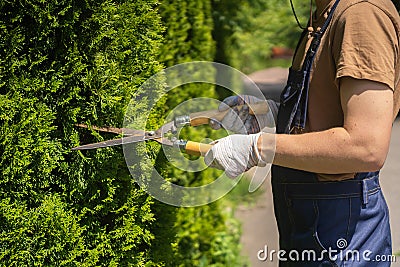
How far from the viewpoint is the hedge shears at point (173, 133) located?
6.43ft

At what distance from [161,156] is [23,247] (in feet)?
2.09

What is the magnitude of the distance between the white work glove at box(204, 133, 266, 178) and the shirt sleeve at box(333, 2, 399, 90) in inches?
12.9

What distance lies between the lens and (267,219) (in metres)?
5.65

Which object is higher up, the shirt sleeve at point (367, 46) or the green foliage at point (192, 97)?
the shirt sleeve at point (367, 46)

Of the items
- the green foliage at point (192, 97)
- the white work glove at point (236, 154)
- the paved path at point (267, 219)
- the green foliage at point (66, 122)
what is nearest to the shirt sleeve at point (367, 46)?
the white work glove at point (236, 154)

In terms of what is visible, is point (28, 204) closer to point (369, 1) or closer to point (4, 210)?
point (4, 210)

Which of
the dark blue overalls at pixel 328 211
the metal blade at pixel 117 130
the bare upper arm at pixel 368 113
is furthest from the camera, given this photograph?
the metal blade at pixel 117 130

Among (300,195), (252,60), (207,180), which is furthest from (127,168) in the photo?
(252,60)

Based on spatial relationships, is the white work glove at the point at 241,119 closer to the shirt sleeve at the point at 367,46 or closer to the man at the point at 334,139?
the man at the point at 334,139

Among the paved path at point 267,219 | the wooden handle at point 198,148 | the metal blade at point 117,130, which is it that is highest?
the metal blade at point 117,130

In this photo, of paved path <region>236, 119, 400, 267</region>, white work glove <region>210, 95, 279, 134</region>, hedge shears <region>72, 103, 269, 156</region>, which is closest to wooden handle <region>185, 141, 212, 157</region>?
hedge shears <region>72, 103, 269, 156</region>

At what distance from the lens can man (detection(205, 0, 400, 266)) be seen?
1639 millimetres

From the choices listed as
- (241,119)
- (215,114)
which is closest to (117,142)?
(215,114)

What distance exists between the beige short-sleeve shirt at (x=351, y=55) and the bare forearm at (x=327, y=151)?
155 mm
